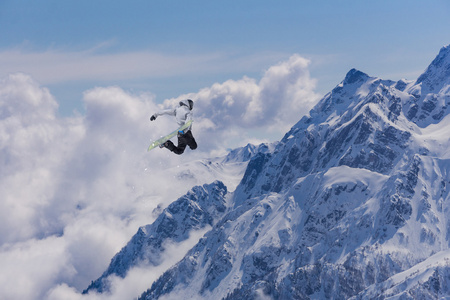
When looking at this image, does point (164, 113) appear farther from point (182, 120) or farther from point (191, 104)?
point (191, 104)

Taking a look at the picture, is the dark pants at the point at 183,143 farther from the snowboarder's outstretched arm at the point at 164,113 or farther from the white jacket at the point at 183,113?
the snowboarder's outstretched arm at the point at 164,113

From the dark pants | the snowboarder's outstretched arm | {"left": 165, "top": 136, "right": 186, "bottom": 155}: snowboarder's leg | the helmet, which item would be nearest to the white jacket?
the helmet

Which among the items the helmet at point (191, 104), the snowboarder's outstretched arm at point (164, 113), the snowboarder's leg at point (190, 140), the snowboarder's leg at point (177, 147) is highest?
the snowboarder's outstretched arm at point (164, 113)

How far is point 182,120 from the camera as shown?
34656mm

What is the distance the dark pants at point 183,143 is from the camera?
35.7 meters

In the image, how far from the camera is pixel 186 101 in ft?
114

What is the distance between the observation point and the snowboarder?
34625 mm

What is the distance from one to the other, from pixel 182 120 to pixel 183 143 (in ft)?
8.20

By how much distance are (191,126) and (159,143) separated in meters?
2.95

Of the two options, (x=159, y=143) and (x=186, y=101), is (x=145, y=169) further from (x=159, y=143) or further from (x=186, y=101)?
(x=186, y=101)

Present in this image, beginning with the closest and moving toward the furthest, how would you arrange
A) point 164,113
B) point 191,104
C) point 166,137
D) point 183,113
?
point 183,113 < point 191,104 < point 164,113 < point 166,137

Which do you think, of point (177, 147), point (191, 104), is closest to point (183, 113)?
point (191, 104)

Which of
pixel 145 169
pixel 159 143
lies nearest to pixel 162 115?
pixel 159 143

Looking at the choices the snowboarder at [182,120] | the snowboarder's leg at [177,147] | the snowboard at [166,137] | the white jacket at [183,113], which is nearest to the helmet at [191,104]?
the snowboarder at [182,120]
